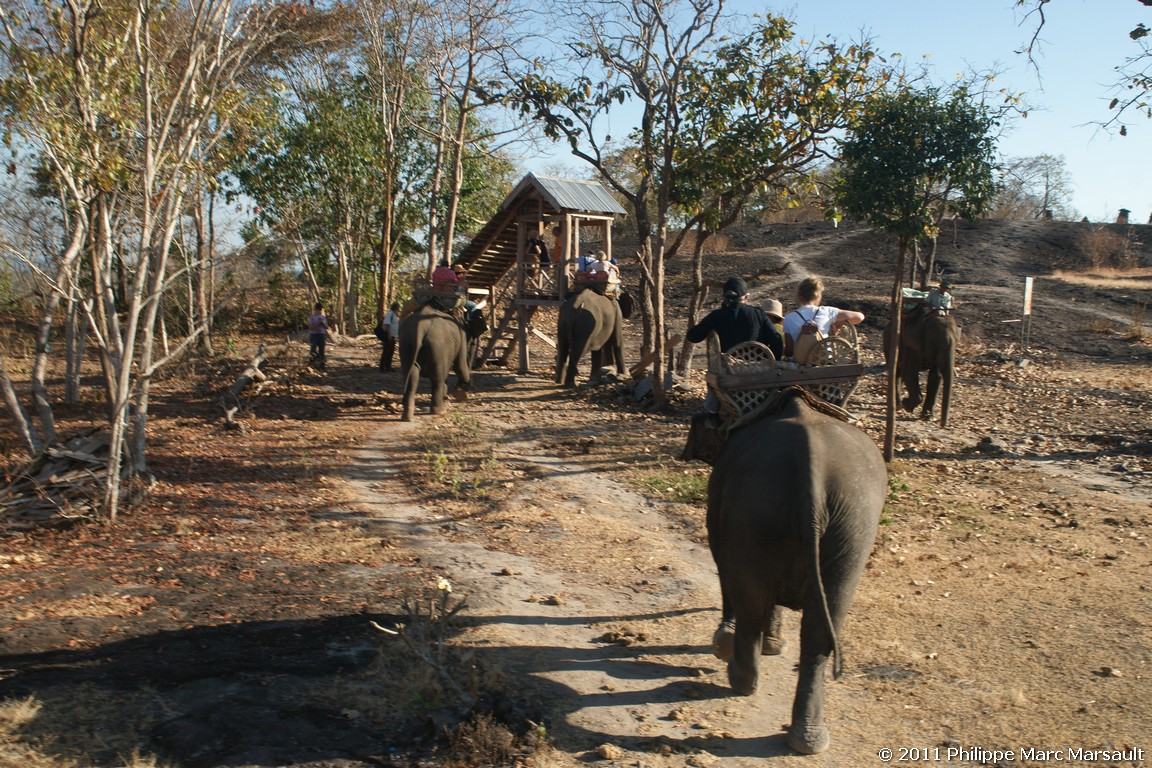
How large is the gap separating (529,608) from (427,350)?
7591 millimetres

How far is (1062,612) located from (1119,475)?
5586 mm

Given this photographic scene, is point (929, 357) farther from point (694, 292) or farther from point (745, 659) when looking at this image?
point (745, 659)

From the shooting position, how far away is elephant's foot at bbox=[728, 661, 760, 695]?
5.41 meters

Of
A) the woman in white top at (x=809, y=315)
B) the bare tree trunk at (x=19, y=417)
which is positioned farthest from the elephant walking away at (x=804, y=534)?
the bare tree trunk at (x=19, y=417)

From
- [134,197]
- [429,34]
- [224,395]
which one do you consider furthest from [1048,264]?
[134,197]

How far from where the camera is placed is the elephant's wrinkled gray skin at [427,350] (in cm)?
1400

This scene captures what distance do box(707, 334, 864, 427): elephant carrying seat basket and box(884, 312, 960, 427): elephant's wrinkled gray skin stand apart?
9.31m

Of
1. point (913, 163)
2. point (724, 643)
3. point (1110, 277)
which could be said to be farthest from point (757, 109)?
point (1110, 277)

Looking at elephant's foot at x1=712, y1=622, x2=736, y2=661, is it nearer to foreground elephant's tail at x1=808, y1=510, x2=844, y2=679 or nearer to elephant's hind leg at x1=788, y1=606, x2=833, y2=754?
elephant's hind leg at x1=788, y1=606, x2=833, y2=754

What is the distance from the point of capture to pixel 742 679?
17.9ft

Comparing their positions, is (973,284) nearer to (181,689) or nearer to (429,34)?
(429,34)

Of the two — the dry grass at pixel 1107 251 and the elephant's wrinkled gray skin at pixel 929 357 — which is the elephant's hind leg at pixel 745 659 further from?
the dry grass at pixel 1107 251

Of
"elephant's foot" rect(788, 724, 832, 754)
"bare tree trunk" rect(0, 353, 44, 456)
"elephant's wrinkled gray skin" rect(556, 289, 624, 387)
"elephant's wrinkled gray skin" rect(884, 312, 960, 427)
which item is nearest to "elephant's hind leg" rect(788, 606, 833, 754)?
"elephant's foot" rect(788, 724, 832, 754)

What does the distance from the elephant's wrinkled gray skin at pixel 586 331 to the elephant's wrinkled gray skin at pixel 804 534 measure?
37.6 ft
